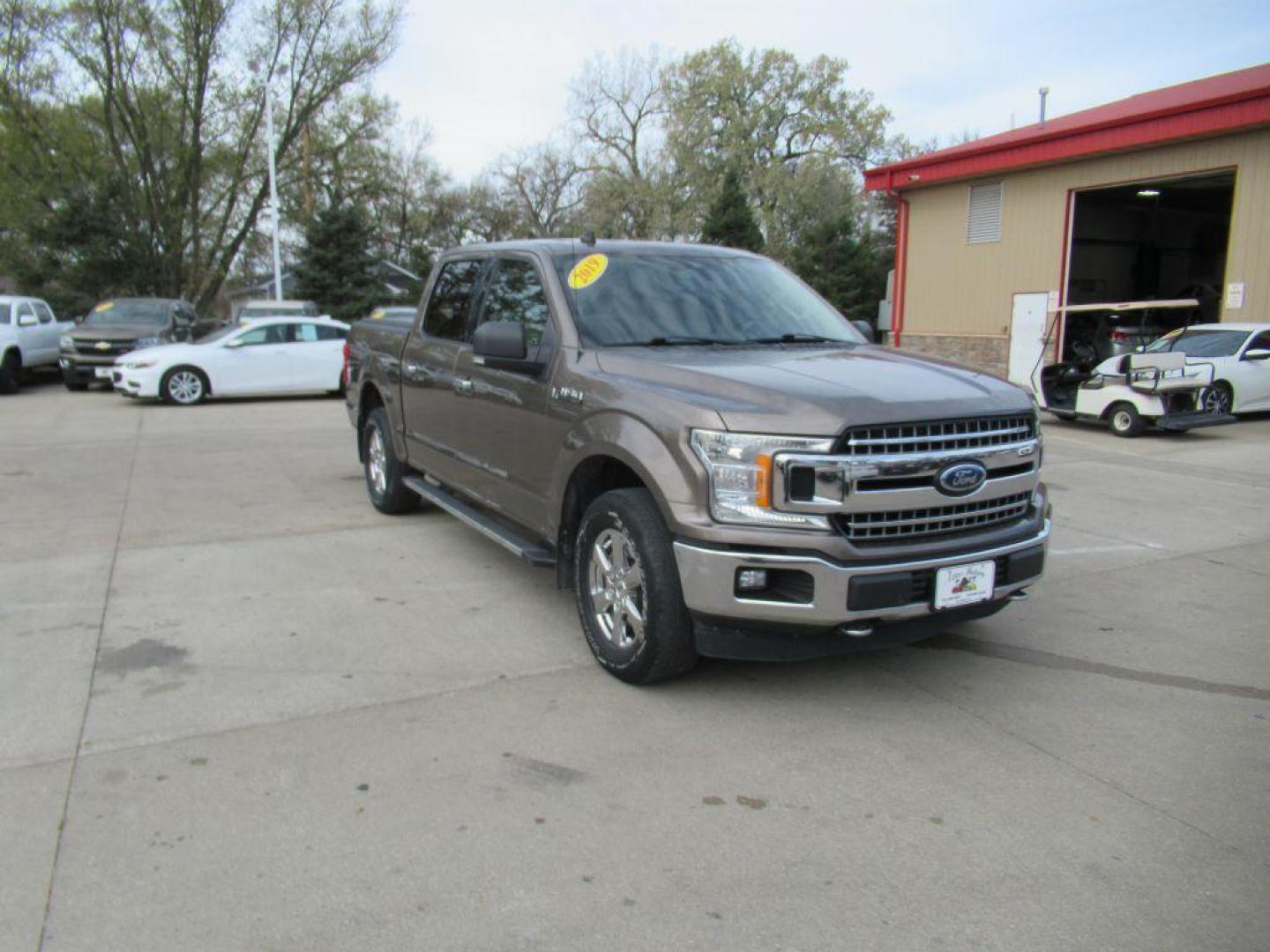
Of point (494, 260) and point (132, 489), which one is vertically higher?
point (494, 260)

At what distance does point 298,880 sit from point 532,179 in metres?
56.1

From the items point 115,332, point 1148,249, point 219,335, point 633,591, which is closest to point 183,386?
point 219,335

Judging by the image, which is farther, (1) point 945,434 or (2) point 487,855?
(1) point 945,434

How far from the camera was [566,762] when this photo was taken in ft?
11.9

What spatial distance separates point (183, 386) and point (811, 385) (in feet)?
48.1

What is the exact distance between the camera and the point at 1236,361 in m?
14.0

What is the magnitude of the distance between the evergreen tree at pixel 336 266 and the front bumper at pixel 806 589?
3161 cm

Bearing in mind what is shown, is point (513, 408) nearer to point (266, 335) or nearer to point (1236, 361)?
point (1236, 361)

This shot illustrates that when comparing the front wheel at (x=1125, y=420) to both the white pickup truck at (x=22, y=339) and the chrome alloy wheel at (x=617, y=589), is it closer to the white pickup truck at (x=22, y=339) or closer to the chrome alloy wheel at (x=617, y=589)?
the chrome alloy wheel at (x=617, y=589)

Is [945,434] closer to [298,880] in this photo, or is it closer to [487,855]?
[487,855]

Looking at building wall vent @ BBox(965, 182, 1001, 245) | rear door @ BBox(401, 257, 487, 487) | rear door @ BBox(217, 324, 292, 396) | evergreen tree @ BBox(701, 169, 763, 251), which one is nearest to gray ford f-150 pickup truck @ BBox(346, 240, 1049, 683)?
rear door @ BBox(401, 257, 487, 487)

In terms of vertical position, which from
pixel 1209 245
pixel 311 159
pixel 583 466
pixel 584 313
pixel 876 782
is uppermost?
pixel 311 159

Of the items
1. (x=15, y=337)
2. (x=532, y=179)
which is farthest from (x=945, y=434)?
(x=532, y=179)


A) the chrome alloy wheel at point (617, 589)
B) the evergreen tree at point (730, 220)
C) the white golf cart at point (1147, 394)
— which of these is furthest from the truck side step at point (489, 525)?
the evergreen tree at point (730, 220)
